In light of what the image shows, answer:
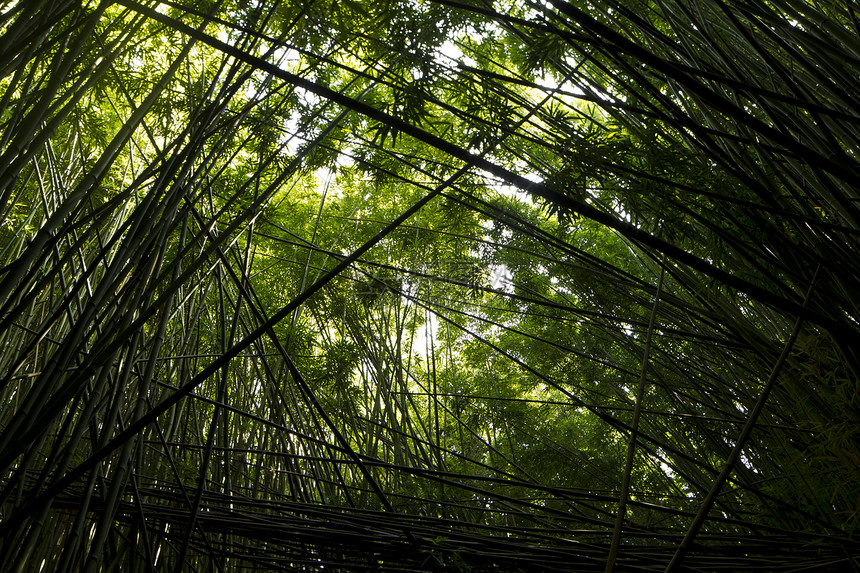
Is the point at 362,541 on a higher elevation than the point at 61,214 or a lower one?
lower

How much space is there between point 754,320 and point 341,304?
279 centimetres

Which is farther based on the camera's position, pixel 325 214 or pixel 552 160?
pixel 325 214

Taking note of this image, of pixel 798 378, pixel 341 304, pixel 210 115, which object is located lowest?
pixel 798 378

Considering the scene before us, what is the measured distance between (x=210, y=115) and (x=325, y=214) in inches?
134

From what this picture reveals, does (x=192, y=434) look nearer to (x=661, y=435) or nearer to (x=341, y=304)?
(x=341, y=304)

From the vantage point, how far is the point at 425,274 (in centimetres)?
271

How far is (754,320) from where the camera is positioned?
2625mm

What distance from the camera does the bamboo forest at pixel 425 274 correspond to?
1.03m

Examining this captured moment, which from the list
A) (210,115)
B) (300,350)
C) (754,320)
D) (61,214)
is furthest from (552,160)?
(61,214)

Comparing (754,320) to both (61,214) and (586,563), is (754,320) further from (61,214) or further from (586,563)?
(61,214)

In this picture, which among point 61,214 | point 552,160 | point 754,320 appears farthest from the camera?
point 552,160

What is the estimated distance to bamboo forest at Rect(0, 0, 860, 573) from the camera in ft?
3.39

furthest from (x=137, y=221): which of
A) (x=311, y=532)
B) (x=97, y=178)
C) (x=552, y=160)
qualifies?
(x=552, y=160)

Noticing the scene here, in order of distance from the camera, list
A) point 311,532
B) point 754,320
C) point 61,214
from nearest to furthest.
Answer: point 61,214, point 311,532, point 754,320
